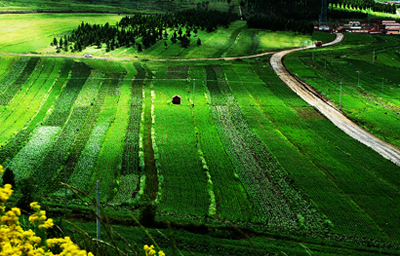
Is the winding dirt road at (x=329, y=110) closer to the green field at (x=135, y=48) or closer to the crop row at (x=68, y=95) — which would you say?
the green field at (x=135, y=48)

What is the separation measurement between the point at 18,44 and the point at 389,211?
386 ft

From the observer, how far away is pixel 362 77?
342 feet

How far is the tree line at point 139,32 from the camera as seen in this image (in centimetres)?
13350

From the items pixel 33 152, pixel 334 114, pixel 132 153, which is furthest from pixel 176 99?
pixel 33 152

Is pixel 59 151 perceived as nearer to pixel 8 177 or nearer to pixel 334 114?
pixel 8 177

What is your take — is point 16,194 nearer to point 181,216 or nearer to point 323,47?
point 181,216

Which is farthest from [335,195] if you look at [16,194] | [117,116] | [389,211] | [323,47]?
[323,47]

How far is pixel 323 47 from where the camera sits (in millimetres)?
141625

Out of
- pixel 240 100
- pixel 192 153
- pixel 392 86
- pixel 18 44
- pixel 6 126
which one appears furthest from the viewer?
pixel 18 44

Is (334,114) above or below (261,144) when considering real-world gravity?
below

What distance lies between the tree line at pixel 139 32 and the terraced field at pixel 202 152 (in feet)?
125

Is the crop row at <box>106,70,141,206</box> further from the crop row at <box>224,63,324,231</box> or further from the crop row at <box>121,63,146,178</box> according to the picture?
the crop row at <box>224,63,324,231</box>

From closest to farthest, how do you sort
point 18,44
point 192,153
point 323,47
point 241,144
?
1. point 192,153
2. point 241,144
3. point 18,44
4. point 323,47

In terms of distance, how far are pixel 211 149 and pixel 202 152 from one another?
1.77 meters
